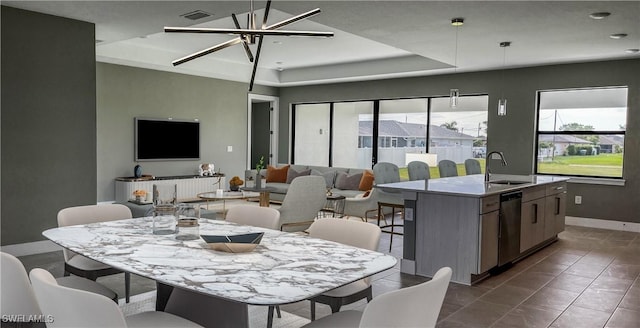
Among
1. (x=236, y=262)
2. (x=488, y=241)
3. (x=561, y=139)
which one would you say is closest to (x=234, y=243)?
(x=236, y=262)

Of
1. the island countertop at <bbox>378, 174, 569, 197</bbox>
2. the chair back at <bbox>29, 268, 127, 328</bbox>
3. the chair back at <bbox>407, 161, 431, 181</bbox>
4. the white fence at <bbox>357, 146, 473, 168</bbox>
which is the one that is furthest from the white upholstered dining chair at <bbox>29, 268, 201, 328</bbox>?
the white fence at <bbox>357, 146, 473, 168</bbox>

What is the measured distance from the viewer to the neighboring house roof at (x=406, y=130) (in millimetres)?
8812

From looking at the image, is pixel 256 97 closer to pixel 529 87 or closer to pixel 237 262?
pixel 529 87

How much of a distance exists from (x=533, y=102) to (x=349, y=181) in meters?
3.24

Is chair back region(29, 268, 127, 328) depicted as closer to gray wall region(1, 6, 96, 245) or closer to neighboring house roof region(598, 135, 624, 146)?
gray wall region(1, 6, 96, 245)

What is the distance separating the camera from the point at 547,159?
25.6 feet

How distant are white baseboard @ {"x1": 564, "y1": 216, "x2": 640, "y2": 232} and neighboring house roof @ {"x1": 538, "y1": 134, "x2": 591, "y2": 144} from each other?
3.93 feet

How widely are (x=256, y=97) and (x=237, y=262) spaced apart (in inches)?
352

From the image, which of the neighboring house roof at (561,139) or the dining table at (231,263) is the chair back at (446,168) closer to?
the neighboring house roof at (561,139)

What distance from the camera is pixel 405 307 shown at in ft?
4.99

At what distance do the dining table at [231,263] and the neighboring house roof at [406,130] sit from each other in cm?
675

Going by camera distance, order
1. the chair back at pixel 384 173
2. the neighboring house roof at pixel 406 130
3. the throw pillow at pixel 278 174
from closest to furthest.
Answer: the chair back at pixel 384 173 < the neighboring house roof at pixel 406 130 < the throw pillow at pixel 278 174

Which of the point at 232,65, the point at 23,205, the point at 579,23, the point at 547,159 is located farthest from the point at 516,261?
the point at 232,65

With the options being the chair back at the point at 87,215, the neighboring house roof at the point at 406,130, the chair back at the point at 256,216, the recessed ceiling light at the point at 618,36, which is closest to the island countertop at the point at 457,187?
the chair back at the point at 256,216
